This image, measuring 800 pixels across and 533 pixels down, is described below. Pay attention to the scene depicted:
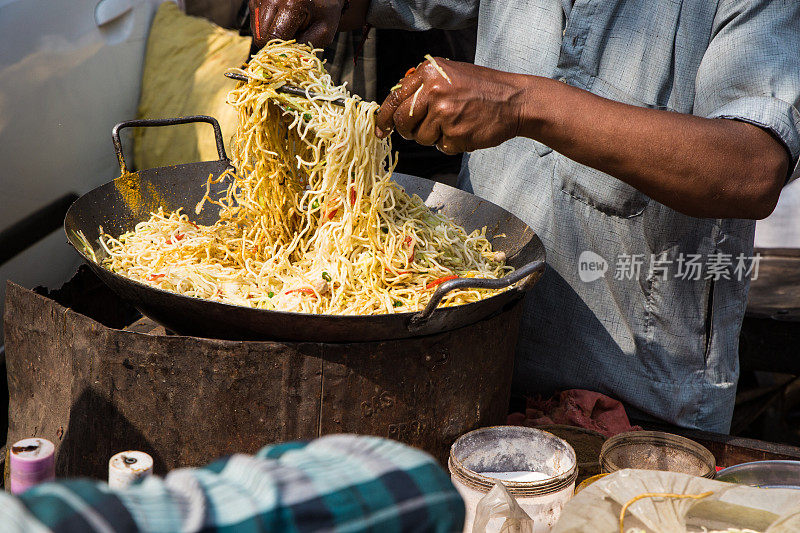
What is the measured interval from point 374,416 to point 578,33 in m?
1.67

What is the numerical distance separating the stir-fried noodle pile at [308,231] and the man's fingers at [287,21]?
0.13 m

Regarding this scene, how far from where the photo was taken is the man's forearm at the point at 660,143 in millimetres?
2150

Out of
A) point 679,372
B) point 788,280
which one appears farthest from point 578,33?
point 788,280

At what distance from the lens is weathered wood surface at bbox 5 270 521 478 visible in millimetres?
1925

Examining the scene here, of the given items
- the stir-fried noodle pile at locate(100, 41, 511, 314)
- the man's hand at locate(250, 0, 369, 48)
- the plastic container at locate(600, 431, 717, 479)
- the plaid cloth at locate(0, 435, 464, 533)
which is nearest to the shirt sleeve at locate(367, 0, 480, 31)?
the man's hand at locate(250, 0, 369, 48)

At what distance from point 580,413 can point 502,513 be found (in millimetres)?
1201

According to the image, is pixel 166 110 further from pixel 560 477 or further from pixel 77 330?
pixel 560 477

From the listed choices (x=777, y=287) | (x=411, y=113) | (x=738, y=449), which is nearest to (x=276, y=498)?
(x=411, y=113)

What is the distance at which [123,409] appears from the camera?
198 cm

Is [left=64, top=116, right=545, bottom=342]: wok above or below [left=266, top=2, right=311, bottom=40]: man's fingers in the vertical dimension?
below

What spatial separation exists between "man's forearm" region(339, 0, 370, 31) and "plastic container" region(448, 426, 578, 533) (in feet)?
6.56

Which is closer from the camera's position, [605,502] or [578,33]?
[605,502]

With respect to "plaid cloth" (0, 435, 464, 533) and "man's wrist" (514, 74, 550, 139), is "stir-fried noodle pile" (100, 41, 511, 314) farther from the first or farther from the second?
"plaid cloth" (0, 435, 464, 533)

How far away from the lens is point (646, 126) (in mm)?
2162
